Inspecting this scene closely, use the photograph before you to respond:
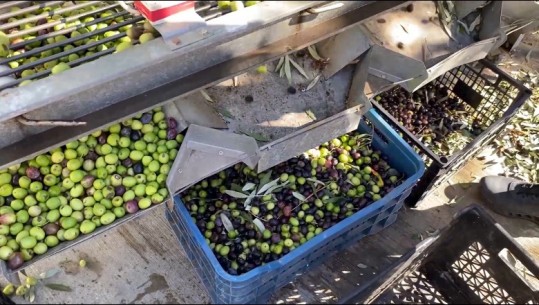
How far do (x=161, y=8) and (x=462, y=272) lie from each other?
236 cm

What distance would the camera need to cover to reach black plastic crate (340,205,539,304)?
103 inches

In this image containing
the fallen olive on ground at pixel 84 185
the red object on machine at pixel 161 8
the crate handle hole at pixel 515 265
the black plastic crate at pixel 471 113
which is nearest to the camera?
the red object on machine at pixel 161 8

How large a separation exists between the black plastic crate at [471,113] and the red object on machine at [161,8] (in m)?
Answer: 1.94

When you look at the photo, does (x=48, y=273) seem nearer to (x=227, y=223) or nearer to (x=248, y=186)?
(x=227, y=223)

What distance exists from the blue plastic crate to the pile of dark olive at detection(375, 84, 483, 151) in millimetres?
376

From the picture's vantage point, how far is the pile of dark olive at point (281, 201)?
2955mm

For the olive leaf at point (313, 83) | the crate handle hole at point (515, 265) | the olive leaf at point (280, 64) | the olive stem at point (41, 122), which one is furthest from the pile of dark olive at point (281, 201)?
the olive stem at point (41, 122)

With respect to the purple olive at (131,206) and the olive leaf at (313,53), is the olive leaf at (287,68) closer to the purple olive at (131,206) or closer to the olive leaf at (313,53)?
the olive leaf at (313,53)

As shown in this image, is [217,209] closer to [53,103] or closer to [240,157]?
[240,157]

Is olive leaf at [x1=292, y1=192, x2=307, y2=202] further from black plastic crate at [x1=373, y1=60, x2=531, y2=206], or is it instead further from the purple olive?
the purple olive

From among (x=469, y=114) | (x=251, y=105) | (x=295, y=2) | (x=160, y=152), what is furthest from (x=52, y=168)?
(x=469, y=114)

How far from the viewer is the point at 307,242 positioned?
2766mm

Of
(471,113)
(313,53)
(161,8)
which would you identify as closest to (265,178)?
(313,53)

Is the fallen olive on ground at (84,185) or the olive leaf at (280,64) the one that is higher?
the olive leaf at (280,64)
